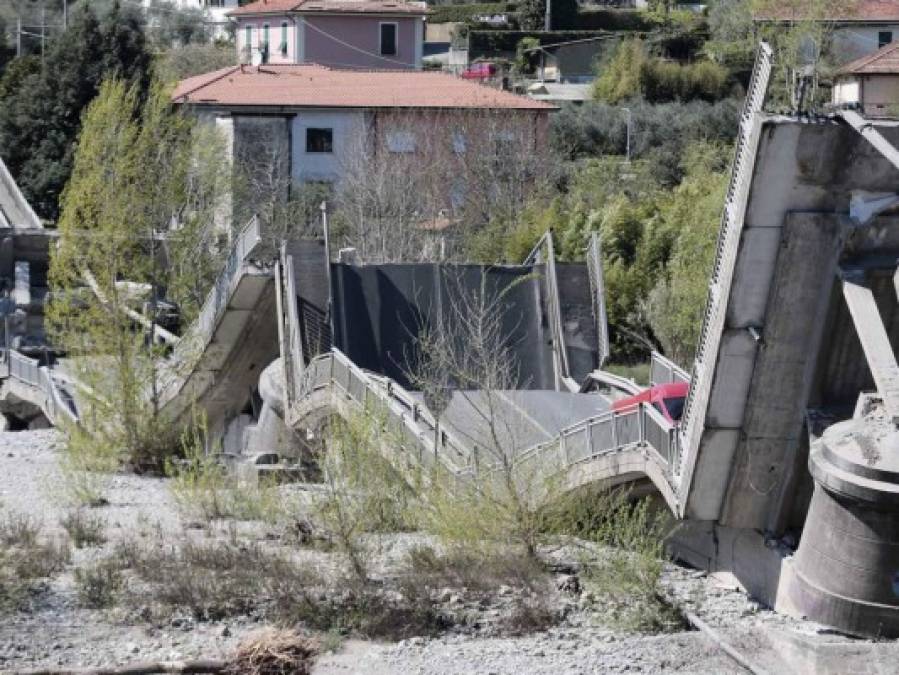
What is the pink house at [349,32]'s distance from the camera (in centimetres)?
6919

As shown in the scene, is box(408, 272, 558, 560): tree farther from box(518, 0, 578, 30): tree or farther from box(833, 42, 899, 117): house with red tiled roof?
box(518, 0, 578, 30): tree

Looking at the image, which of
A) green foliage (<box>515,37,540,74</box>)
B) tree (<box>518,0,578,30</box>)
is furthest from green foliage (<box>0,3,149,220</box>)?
tree (<box>518,0,578,30</box>)

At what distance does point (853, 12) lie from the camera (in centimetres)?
6125

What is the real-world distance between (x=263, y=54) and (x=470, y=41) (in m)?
10.2

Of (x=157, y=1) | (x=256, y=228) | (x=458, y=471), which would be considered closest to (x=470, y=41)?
(x=157, y=1)

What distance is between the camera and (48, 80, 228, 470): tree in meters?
25.7

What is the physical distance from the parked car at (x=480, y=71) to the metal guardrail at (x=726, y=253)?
50.8 meters

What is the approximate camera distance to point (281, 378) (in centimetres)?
2725

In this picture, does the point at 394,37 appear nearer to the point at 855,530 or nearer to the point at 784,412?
the point at 784,412

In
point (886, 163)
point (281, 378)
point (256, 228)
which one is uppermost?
point (886, 163)

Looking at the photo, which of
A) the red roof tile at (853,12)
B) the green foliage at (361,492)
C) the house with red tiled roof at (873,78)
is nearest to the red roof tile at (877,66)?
the house with red tiled roof at (873,78)

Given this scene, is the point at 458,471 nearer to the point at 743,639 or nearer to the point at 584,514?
the point at 584,514

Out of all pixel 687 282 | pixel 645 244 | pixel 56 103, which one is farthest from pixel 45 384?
pixel 56 103

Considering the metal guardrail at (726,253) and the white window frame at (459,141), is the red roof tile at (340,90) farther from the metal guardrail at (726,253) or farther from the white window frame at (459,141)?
the metal guardrail at (726,253)
